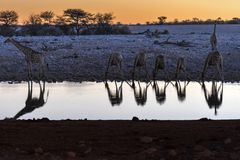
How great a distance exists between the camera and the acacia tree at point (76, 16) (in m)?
49.2

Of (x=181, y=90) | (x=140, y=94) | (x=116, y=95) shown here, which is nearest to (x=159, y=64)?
(x=181, y=90)

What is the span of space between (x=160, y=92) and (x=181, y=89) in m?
1.08

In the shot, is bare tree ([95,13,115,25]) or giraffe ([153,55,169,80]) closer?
giraffe ([153,55,169,80])

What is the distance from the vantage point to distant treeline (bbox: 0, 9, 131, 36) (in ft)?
143

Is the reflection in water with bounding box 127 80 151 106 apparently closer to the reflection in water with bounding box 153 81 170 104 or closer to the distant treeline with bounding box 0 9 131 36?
the reflection in water with bounding box 153 81 170 104

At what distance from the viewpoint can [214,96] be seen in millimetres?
15211

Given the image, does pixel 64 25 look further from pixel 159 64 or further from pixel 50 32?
pixel 159 64

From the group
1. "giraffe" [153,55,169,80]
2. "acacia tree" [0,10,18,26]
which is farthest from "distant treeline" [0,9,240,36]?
"giraffe" [153,55,169,80]

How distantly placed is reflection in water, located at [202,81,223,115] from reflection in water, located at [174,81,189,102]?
525 mm

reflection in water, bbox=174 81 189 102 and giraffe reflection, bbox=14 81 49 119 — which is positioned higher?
giraffe reflection, bbox=14 81 49 119
